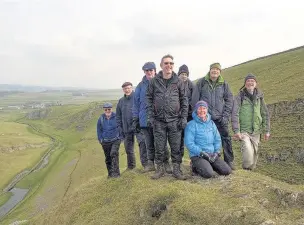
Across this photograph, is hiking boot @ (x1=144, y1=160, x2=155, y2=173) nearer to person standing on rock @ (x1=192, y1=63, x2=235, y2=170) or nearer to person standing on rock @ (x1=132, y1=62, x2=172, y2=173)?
person standing on rock @ (x1=132, y1=62, x2=172, y2=173)

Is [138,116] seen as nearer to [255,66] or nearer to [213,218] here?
[213,218]

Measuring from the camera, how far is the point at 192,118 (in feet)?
56.5

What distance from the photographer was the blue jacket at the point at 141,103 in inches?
677

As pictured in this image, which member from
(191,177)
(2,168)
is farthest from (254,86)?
(2,168)

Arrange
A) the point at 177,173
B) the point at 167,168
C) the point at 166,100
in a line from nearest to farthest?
1. the point at 166,100
2. the point at 177,173
3. the point at 167,168

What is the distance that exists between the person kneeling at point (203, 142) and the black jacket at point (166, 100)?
665 millimetres

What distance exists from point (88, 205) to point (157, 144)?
17.4 feet

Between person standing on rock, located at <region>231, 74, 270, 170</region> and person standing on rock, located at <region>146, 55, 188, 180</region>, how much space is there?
10.5ft

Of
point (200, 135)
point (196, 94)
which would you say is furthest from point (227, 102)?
point (200, 135)

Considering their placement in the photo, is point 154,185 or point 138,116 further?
point 138,116

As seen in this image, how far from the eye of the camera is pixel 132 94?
63.7 ft

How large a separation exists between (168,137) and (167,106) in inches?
61.4

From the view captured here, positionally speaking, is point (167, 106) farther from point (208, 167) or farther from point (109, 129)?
point (109, 129)

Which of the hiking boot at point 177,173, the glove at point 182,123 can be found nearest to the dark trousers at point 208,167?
the hiking boot at point 177,173
